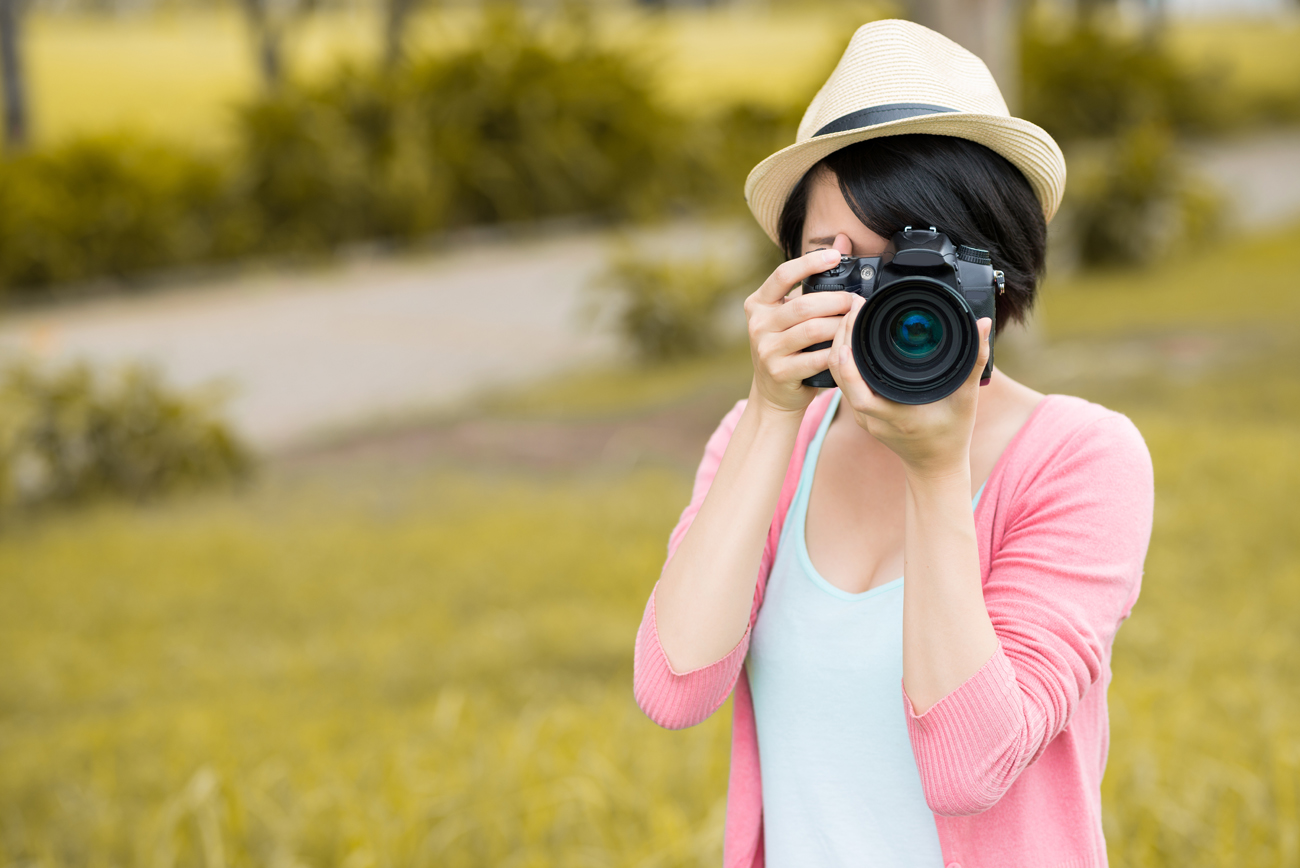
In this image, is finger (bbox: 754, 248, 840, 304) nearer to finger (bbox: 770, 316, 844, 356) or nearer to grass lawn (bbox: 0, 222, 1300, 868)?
finger (bbox: 770, 316, 844, 356)

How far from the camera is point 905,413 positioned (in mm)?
1128

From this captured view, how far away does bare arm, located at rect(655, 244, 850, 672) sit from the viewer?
4.08 feet

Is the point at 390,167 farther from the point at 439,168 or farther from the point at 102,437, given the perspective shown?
the point at 102,437

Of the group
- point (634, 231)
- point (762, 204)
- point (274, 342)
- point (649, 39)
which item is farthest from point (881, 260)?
point (649, 39)

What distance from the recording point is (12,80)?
1390 cm

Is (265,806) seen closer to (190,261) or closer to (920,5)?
(920,5)

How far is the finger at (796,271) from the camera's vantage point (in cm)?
122

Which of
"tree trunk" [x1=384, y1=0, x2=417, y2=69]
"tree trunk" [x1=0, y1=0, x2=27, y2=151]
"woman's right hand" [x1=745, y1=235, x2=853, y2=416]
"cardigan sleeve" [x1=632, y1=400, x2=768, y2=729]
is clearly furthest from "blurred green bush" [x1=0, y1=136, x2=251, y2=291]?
"woman's right hand" [x1=745, y1=235, x2=853, y2=416]

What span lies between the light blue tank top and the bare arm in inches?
3.4

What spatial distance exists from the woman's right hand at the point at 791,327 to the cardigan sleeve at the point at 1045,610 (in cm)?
27

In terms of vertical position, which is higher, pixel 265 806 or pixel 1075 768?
pixel 1075 768

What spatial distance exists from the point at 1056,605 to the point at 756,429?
350mm

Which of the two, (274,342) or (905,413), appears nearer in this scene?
(905,413)

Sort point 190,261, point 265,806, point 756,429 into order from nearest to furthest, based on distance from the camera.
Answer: point 756,429, point 265,806, point 190,261
